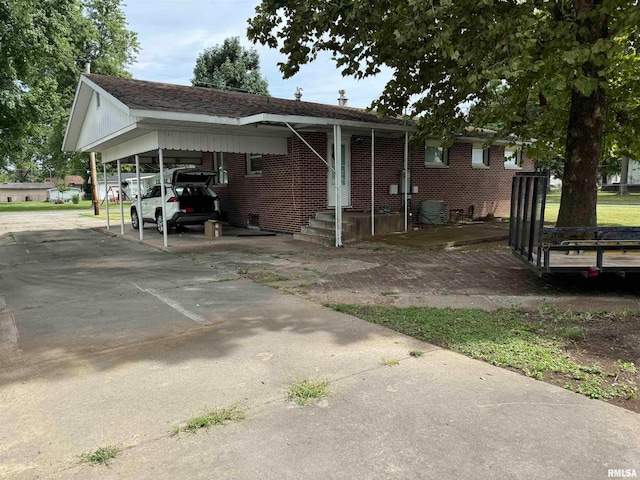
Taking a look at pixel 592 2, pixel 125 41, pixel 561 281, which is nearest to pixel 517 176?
pixel 561 281

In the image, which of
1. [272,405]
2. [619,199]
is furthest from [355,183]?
[619,199]

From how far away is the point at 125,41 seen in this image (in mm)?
36812

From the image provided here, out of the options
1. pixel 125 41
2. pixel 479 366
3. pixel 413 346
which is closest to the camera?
pixel 479 366

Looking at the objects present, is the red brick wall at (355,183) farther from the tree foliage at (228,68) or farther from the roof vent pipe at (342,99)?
the tree foliage at (228,68)

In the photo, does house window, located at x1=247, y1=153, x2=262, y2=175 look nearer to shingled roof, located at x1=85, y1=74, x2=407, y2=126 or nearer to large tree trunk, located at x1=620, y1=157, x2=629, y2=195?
shingled roof, located at x1=85, y1=74, x2=407, y2=126

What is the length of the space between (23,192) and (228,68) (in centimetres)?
7615

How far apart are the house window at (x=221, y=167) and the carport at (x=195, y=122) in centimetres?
264

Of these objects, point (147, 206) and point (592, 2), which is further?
point (147, 206)

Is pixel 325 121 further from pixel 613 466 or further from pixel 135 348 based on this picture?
pixel 613 466

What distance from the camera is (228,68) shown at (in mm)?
34406

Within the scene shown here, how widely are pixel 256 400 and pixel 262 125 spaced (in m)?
9.69

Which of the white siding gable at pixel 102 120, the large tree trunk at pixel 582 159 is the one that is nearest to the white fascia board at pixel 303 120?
the white siding gable at pixel 102 120

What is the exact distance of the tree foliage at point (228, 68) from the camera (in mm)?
34656

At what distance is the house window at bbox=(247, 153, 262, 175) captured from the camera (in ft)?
48.3
